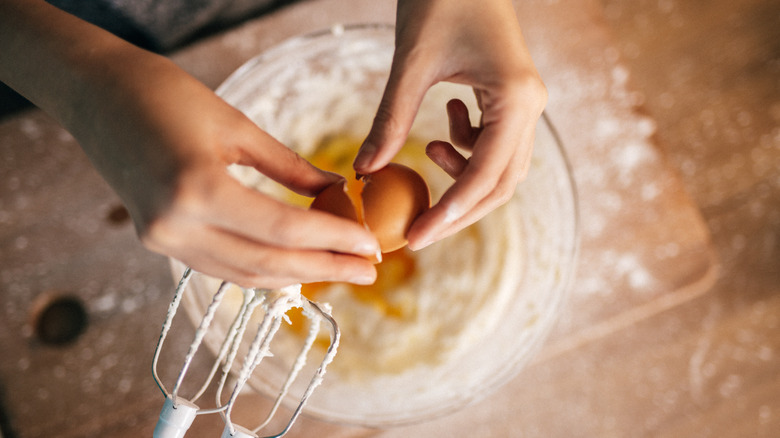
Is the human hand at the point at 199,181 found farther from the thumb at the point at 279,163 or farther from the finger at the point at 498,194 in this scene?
the finger at the point at 498,194

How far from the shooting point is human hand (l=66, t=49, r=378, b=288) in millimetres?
396

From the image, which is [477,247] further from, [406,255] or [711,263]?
[711,263]

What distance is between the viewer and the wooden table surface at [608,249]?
2.51ft

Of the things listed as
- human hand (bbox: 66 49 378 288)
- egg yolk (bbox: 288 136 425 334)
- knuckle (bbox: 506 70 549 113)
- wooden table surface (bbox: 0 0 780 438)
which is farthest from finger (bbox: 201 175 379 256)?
wooden table surface (bbox: 0 0 780 438)

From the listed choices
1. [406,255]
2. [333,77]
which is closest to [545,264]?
[406,255]

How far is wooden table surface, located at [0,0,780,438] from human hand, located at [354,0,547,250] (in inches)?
13.1

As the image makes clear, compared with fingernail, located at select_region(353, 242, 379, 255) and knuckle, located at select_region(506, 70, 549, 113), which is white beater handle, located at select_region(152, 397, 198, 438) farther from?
knuckle, located at select_region(506, 70, 549, 113)

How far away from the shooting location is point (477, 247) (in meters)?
0.80

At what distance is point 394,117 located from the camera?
514mm

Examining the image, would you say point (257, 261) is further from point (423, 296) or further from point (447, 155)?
point (423, 296)

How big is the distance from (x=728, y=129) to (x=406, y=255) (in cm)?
72

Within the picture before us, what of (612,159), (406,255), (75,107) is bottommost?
(406,255)

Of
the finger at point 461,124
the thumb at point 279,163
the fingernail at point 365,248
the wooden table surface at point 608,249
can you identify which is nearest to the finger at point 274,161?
the thumb at point 279,163

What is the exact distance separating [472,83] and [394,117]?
0.12m
